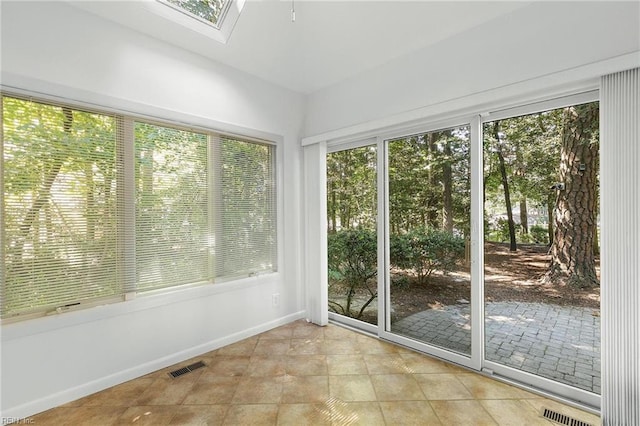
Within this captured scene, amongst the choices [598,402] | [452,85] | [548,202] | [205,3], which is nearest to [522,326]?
[598,402]

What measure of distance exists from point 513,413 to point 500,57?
8.17 ft

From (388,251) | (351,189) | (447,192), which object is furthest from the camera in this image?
(351,189)

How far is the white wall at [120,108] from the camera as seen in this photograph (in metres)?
1.95

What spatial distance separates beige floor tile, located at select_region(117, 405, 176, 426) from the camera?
1904 mm

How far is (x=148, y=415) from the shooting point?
6.46 ft

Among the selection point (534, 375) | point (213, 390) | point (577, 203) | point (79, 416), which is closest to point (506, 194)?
point (577, 203)

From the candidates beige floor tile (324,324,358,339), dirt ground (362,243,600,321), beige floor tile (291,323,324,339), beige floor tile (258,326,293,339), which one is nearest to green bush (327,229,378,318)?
beige floor tile (324,324,358,339)

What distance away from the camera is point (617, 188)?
1809mm

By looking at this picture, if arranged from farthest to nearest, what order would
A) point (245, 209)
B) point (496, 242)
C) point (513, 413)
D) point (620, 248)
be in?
point (245, 209), point (496, 242), point (513, 413), point (620, 248)

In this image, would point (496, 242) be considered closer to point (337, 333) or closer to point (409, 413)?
point (409, 413)

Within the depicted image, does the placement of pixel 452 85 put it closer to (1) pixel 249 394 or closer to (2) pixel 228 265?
(2) pixel 228 265

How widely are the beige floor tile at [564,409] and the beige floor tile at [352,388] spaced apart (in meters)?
1.08

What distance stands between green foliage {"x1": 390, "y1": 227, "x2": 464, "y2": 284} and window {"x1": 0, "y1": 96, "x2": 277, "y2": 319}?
5.13ft

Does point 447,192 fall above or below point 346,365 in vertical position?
above
